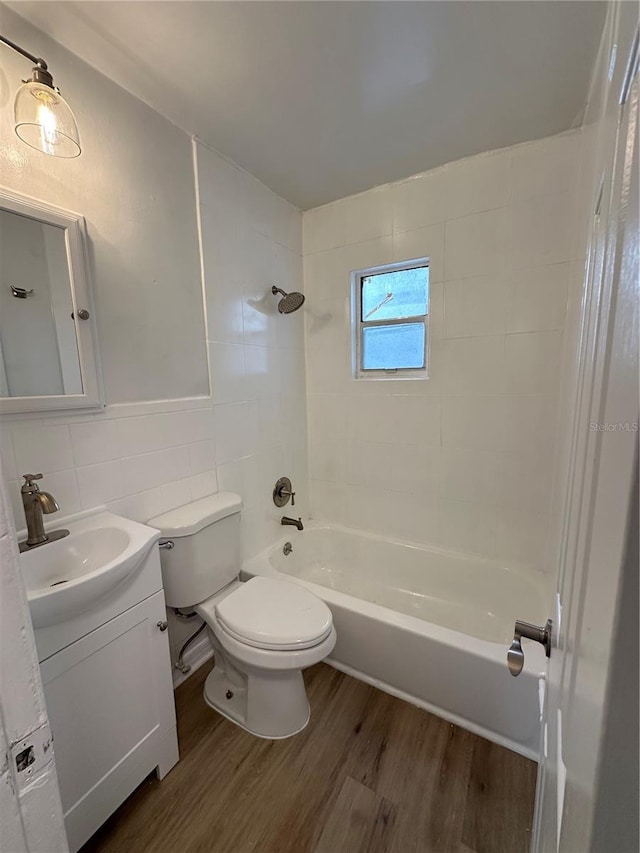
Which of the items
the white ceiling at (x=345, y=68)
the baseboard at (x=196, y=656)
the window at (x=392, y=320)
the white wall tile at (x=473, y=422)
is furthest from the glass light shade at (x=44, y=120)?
the baseboard at (x=196, y=656)

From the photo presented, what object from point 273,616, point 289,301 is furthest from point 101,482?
point 289,301

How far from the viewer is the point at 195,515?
138cm

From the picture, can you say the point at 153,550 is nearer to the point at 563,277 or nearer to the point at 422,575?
the point at 422,575

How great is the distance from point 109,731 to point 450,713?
122 centimetres

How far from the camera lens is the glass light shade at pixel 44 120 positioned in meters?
0.86

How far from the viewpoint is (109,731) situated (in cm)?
100

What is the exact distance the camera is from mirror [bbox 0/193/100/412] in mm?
981

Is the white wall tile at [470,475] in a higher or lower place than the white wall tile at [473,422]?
lower

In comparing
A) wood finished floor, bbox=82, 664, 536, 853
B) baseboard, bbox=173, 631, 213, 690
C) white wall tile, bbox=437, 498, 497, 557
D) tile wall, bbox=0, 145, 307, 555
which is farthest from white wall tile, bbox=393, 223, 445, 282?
baseboard, bbox=173, 631, 213, 690

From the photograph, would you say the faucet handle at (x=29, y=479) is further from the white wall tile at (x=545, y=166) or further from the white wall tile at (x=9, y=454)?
the white wall tile at (x=545, y=166)

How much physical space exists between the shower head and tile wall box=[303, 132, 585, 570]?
303mm

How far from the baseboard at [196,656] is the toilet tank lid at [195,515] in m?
0.69

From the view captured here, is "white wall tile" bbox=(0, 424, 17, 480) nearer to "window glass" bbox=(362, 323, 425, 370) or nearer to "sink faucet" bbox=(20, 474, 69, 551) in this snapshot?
"sink faucet" bbox=(20, 474, 69, 551)

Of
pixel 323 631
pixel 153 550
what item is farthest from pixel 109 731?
pixel 323 631
